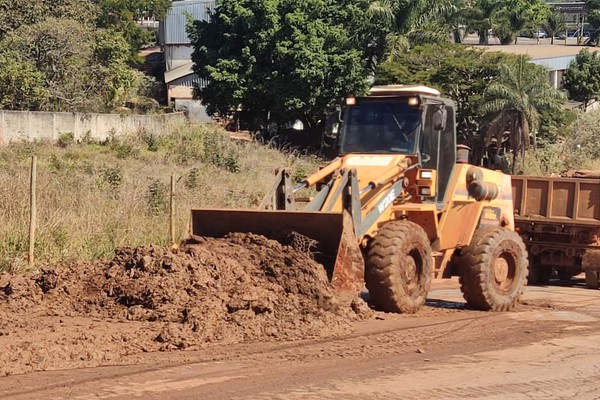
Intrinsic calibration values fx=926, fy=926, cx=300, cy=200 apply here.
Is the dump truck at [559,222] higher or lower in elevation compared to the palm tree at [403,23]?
lower

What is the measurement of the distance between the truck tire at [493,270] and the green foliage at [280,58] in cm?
3175

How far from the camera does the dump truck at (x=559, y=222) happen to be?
55.5 ft

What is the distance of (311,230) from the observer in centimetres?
1112

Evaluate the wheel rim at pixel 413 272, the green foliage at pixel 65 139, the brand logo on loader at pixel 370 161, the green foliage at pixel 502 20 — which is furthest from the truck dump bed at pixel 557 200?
the green foliage at pixel 502 20

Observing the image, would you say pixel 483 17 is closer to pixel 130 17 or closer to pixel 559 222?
pixel 130 17

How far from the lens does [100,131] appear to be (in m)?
39.7

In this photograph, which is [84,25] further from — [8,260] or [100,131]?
[8,260]

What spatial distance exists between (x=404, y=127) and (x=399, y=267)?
7.46ft

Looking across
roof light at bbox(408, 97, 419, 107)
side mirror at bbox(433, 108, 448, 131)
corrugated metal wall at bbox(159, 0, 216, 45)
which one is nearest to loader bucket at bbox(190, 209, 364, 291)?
side mirror at bbox(433, 108, 448, 131)

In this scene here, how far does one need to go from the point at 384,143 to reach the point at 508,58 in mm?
37299

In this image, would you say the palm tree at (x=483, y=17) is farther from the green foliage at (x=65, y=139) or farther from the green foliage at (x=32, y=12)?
the green foliage at (x=65, y=139)

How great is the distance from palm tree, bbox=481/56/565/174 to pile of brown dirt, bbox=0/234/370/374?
32.7m

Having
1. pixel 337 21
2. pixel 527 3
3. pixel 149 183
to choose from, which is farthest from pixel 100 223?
pixel 527 3

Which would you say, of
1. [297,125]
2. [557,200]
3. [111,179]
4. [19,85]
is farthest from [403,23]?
[557,200]
